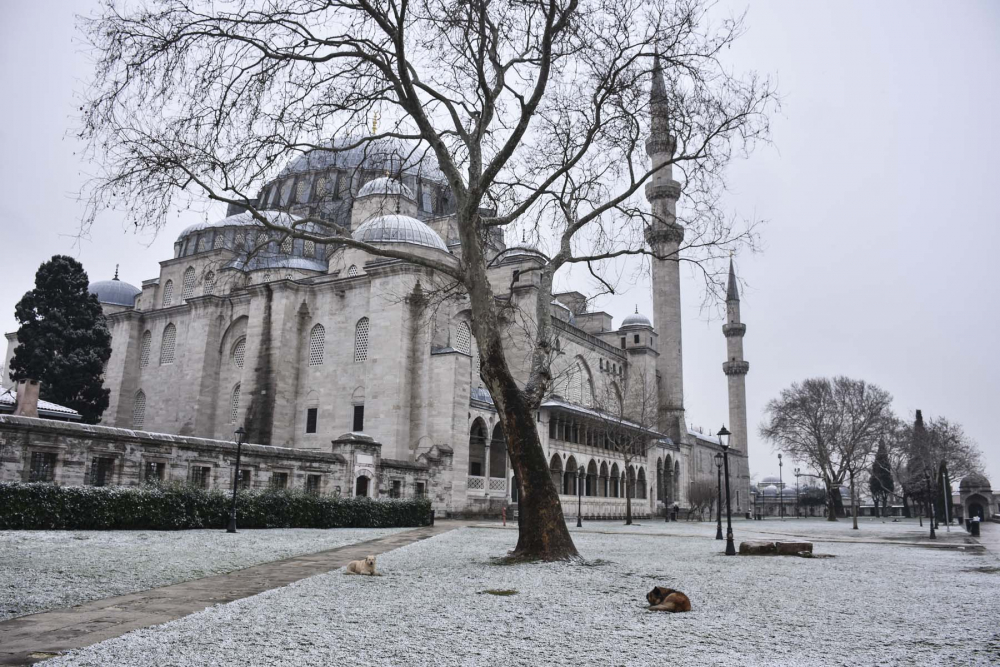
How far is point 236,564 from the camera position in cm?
1010

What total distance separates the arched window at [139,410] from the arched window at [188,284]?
6.42 meters

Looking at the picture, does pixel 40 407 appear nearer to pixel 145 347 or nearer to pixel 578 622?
→ pixel 145 347

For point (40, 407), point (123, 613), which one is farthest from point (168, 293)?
point (123, 613)

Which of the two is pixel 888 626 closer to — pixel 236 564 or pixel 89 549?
pixel 236 564

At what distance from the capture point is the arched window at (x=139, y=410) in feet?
143

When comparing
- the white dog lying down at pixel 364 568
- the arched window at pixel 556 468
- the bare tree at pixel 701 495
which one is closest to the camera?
the white dog lying down at pixel 364 568

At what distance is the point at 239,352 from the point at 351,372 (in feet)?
28.4

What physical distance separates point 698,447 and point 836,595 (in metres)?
60.4

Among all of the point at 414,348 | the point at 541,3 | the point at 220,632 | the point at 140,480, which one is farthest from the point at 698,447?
the point at 220,632

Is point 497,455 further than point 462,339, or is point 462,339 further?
point 462,339

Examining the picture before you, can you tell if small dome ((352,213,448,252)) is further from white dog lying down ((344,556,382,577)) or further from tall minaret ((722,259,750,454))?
tall minaret ((722,259,750,454))

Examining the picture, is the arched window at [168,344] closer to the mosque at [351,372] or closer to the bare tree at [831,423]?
the mosque at [351,372]

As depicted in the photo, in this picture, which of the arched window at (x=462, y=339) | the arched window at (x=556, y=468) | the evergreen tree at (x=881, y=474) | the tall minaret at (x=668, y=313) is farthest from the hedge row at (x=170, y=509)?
the evergreen tree at (x=881, y=474)

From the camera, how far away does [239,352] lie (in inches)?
1597
